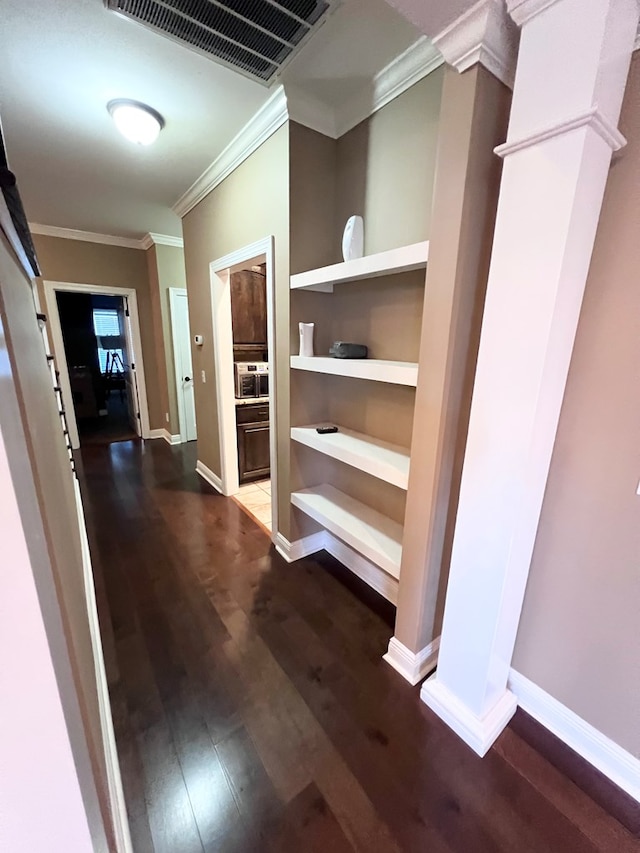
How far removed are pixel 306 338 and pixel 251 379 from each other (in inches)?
57.4

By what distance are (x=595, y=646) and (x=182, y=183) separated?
3893 mm

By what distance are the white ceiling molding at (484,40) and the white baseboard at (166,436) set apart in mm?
4670

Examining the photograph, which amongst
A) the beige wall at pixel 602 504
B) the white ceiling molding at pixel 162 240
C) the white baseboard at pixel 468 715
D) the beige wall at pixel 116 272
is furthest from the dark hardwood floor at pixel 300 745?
the white ceiling molding at pixel 162 240

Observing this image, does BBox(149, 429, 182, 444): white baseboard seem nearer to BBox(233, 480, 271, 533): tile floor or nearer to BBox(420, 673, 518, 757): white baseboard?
BBox(233, 480, 271, 533): tile floor

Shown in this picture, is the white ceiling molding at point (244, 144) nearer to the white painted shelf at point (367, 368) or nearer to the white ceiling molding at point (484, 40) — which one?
the white ceiling molding at point (484, 40)

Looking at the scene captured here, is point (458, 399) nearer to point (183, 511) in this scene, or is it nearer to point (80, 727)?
point (80, 727)

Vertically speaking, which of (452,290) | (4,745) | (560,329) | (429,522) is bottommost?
(429,522)

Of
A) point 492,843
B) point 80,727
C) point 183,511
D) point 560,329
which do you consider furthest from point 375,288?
point 183,511

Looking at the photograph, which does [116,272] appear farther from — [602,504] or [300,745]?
[602,504]

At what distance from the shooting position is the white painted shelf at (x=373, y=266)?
133 centimetres

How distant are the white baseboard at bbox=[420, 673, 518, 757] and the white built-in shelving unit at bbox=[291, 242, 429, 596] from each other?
1.52 ft

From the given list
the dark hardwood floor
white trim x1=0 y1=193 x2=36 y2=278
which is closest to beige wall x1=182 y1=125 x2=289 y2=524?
the dark hardwood floor

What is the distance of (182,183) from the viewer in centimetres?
289

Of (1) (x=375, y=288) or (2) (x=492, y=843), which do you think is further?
(1) (x=375, y=288)
